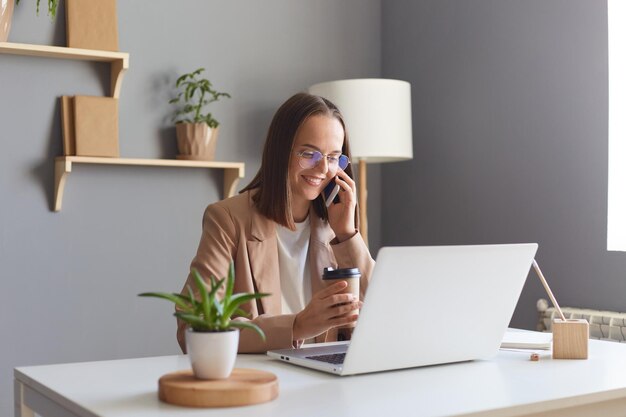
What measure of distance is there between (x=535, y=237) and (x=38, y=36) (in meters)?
2.08

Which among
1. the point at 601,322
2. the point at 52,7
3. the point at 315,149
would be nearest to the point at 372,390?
the point at 315,149

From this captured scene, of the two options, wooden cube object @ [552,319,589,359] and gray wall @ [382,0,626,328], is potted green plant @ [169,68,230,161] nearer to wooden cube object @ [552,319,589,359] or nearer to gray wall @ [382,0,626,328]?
gray wall @ [382,0,626,328]

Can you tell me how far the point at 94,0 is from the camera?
3.24 meters

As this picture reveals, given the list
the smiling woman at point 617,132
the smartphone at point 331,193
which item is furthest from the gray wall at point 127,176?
the smartphone at point 331,193

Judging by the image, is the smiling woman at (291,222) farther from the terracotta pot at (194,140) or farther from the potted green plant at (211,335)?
the terracotta pot at (194,140)

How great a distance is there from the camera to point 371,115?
11.4 feet

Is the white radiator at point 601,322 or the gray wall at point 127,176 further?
the gray wall at point 127,176

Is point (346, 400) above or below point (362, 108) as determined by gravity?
below

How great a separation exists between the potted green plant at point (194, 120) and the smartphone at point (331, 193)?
1354mm

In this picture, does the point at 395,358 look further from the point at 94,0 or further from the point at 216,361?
the point at 94,0

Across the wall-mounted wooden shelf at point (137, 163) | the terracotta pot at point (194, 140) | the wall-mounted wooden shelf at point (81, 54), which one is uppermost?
the wall-mounted wooden shelf at point (81, 54)

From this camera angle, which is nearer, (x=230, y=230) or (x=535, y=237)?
(x=230, y=230)

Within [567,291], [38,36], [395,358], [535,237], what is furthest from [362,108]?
[395,358]

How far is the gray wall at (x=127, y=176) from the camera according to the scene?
10.4ft
